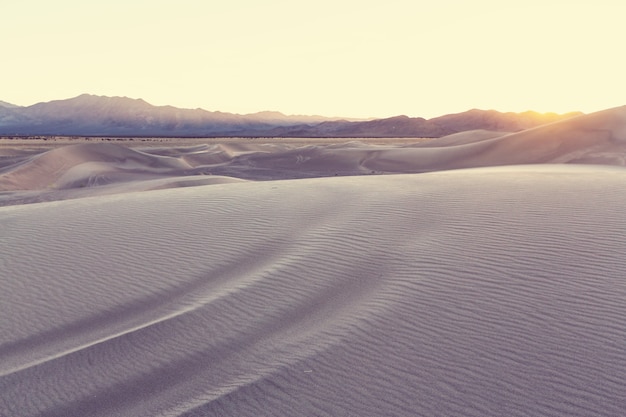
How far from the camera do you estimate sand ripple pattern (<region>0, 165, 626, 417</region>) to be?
323cm

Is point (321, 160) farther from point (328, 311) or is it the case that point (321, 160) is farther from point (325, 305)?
point (328, 311)

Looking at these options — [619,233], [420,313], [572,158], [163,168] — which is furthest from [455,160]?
[420,313]

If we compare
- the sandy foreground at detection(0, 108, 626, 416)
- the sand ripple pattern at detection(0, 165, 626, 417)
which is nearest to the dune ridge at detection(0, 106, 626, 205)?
the sandy foreground at detection(0, 108, 626, 416)

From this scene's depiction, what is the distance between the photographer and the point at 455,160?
1024 inches

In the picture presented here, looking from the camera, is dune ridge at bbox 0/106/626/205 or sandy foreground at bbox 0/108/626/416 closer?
sandy foreground at bbox 0/108/626/416

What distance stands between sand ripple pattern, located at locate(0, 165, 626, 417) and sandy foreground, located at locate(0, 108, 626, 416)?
0.02m

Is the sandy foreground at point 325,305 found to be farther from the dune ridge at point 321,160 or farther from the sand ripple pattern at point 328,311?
the dune ridge at point 321,160

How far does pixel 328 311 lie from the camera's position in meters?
4.43

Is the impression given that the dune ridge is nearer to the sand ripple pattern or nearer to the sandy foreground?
the sandy foreground

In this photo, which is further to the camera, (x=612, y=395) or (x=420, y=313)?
(x=420, y=313)

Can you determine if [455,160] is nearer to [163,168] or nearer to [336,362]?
[163,168]

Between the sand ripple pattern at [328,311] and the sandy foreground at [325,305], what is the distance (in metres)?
0.02

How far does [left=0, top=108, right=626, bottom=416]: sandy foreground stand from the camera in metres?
3.24

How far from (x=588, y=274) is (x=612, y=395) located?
5.82 ft
